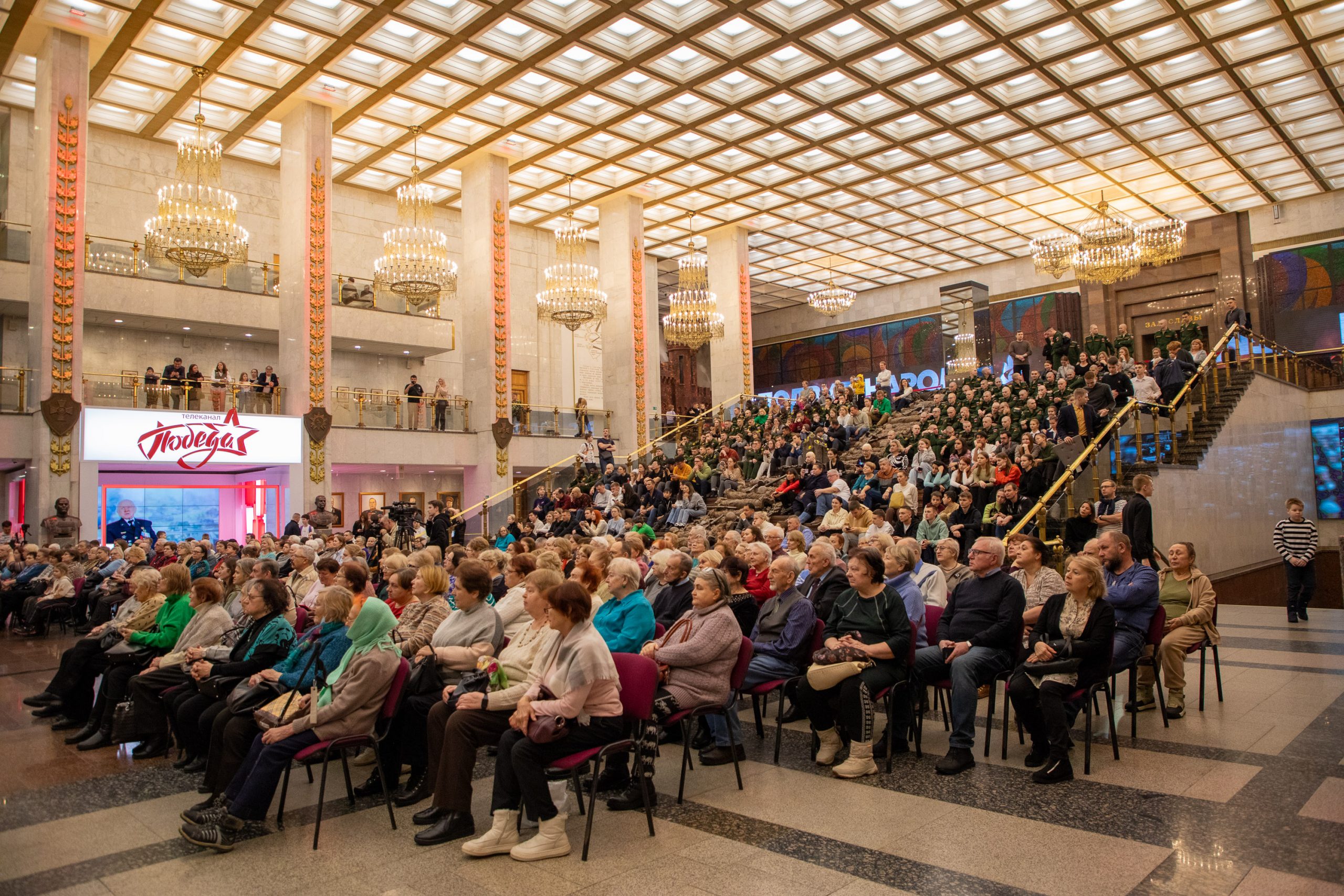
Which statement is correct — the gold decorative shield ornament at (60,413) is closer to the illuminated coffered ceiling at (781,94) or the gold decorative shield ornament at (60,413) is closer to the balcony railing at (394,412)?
the balcony railing at (394,412)

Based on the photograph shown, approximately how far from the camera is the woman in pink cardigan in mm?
4223

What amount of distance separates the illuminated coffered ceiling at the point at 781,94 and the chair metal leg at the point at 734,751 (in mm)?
11659

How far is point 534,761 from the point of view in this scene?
364 centimetres

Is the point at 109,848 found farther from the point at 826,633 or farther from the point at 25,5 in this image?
the point at 25,5

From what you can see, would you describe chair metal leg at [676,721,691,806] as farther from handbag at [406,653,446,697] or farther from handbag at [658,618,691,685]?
handbag at [406,653,446,697]

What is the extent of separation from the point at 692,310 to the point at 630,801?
1664 cm

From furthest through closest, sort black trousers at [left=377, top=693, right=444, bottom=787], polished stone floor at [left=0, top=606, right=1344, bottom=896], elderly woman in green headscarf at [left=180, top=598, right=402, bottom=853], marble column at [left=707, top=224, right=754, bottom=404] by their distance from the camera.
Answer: marble column at [left=707, top=224, right=754, bottom=404] < black trousers at [left=377, top=693, right=444, bottom=787] < elderly woman in green headscarf at [left=180, top=598, right=402, bottom=853] < polished stone floor at [left=0, top=606, right=1344, bottom=896]

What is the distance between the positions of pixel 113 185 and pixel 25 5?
197 inches

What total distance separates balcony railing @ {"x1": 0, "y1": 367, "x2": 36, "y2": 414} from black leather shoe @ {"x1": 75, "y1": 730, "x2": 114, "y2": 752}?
1084 centimetres

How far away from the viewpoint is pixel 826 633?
16.3 feet

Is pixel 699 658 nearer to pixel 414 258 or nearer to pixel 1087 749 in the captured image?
pixel 1087 749

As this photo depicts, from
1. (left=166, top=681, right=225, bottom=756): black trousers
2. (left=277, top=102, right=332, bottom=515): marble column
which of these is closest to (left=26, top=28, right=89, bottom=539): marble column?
(left=277, top=102, right=332, bottom=515): marble column

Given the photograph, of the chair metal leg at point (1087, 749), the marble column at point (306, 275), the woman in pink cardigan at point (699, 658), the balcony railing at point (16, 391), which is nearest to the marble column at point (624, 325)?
the marble column at point (306, 275)

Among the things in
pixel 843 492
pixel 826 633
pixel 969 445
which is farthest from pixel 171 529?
pixel 826 633
